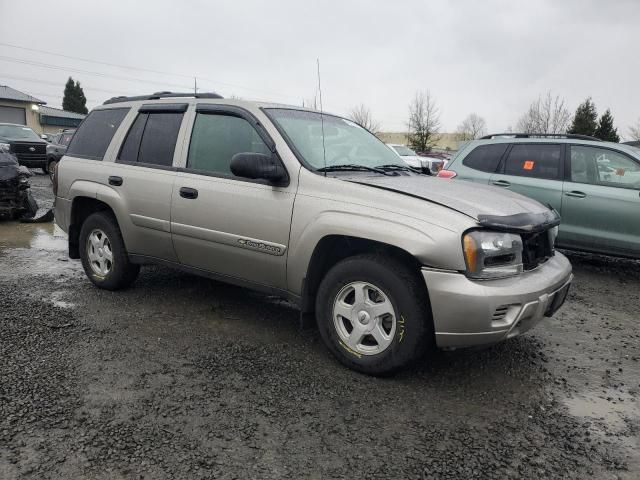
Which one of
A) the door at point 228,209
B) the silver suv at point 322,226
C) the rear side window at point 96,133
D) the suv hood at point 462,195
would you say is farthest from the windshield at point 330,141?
the rear side window at point 96,133

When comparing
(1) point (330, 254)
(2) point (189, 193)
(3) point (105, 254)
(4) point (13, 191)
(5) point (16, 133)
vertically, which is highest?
(5) point (16, 133)

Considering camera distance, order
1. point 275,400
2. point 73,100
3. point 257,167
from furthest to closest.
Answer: point 73,100 → point 257,167 → point 275,400

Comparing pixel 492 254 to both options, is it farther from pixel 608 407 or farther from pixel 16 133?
pixel 16 133

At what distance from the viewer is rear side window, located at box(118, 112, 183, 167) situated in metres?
4.55

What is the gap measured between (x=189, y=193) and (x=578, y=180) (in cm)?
486

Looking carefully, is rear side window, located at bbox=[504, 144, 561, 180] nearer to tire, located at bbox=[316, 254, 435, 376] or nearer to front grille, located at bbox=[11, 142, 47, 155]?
tire, located at bbox=[316, 254, 435, 376]

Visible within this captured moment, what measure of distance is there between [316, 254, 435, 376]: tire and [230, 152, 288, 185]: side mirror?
0.76 metres

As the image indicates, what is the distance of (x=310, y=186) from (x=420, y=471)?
6.27 feet

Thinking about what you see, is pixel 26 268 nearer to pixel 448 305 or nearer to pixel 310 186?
pixel 310 186

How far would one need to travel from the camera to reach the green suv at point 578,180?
6238mm

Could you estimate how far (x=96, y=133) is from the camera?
5.26m

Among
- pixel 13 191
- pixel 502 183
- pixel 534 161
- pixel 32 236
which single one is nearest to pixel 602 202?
pixel 534 161

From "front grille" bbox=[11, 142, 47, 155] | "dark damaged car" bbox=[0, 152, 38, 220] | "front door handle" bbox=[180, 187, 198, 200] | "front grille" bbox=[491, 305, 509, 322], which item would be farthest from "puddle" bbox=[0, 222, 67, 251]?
"front grille" bbox=[11, 142, 47, 155]

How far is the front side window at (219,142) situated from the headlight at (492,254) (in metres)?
1.67
